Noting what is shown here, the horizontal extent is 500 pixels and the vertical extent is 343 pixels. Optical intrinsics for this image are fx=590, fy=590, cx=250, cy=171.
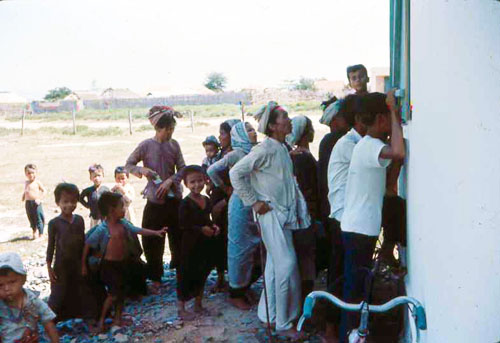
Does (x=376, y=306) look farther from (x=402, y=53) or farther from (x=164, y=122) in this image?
(x=164, y=122)

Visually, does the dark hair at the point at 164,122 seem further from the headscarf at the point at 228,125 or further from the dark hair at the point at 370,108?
the dark hair at the point at 370,108

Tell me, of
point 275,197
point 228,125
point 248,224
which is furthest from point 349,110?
point 228,125

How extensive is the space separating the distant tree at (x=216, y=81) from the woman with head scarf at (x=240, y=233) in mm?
73845

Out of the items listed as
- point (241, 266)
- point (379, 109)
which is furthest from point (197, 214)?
point (379, 109)

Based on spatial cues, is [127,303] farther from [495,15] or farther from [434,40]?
[495,15]

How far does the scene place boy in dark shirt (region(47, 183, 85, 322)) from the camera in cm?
477

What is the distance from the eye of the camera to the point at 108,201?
484 centimetres

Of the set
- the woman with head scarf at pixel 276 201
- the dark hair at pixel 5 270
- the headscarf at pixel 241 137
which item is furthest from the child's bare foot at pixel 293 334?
the dark hair at pixel 5 270

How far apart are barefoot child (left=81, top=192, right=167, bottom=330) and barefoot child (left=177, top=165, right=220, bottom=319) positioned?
1.56 ft

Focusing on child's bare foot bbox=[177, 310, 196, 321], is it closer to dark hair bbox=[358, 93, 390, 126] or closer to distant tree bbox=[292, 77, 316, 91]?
dark hair bbox=[358, 93, 390, 126]

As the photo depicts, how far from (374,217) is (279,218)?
3.21ft

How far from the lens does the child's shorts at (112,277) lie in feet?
15.7

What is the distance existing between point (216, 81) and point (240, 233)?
76.0 m

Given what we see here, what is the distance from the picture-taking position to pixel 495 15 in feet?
4.08
